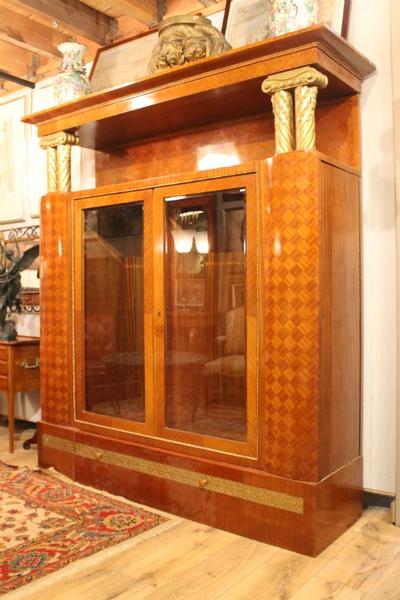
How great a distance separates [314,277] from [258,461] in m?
→ 0.79

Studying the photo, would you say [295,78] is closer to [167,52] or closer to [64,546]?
[167,52]

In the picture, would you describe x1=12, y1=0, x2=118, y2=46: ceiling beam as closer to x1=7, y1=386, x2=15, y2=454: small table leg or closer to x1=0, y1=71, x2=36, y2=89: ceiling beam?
x1=0, y1=71, x2=36, y2=89: ceiling beam

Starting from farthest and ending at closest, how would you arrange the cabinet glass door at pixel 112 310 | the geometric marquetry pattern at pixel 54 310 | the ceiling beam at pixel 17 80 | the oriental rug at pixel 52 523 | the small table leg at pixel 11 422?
the ceiling beam at pixel 17 80, the small table leg at pixel 11 422, the geometric marquetry pattern at pixel 54 310, the cabinet glass door at pixel 112 310, the oriental rug at pixel 52 523

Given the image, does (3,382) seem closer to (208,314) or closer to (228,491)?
(208,314)

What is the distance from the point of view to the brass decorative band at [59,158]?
3041 mm

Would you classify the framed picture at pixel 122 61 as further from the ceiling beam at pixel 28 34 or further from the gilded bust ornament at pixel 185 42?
the gilded bust ornament at pixel 185 42

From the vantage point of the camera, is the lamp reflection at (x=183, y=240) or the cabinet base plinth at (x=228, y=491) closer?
the cabinet base plinth at (x=228, y=491)

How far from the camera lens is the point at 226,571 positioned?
1989 millimetres

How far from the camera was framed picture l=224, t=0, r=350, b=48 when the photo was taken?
2549 millimetres

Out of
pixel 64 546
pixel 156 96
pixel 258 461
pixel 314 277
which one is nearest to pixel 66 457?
pixel 64 546

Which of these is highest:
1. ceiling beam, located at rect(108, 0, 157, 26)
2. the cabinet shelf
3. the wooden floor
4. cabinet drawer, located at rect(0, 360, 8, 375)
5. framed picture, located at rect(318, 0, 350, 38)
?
ceiling beam, located at rect(108, 0, 157, 26)

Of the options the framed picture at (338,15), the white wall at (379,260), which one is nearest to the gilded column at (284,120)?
the white wall at (379,260)

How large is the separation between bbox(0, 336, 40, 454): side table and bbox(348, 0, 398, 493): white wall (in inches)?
83.3

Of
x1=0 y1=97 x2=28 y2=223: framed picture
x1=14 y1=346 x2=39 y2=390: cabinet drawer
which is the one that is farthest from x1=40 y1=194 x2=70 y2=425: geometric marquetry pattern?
x1=0 y1=97 x2=28 y2=223: framed picture
